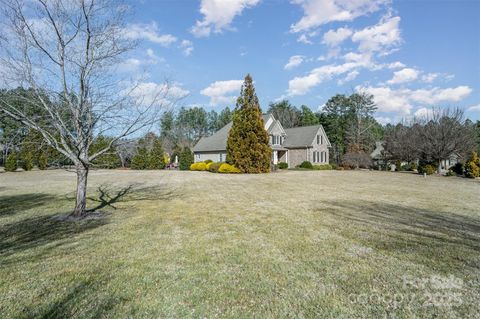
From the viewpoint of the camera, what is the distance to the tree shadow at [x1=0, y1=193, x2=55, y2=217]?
848 cm

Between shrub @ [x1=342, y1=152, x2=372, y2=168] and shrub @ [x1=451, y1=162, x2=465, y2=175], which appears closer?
shrub @ [x1=451, y1=162, x2=465, y2=175]

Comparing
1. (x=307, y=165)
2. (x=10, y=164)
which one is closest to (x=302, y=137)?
(x=307, y=165)

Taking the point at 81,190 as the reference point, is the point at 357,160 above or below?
above

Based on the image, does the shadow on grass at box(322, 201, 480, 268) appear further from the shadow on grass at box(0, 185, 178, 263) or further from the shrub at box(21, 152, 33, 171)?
the shrub at box(21, 152, 33, 171)

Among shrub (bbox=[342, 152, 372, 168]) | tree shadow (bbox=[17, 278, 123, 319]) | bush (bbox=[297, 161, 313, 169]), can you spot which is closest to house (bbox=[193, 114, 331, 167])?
bush (bbox=[297, 161, 313, 169])

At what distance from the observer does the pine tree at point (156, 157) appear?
33.2 meters

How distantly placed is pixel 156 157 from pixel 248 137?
15.1 metres

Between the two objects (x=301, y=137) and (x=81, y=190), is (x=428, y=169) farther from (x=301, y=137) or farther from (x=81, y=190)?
(x=81, y=190)

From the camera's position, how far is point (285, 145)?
3584 centimetres

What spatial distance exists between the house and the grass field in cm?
2505

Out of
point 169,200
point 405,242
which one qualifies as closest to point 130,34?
point 169,200

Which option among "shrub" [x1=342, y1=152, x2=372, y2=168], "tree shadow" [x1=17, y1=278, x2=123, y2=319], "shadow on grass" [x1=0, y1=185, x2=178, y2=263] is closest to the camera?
"tree shadow" [x1=17, y1=278, x2=123, y2=319]

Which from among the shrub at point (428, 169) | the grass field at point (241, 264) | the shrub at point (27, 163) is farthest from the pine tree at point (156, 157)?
the shrub at point (428, 169)

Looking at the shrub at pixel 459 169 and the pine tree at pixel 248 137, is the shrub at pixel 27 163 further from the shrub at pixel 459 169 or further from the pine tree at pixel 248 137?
the shrub at pixel 459 169
